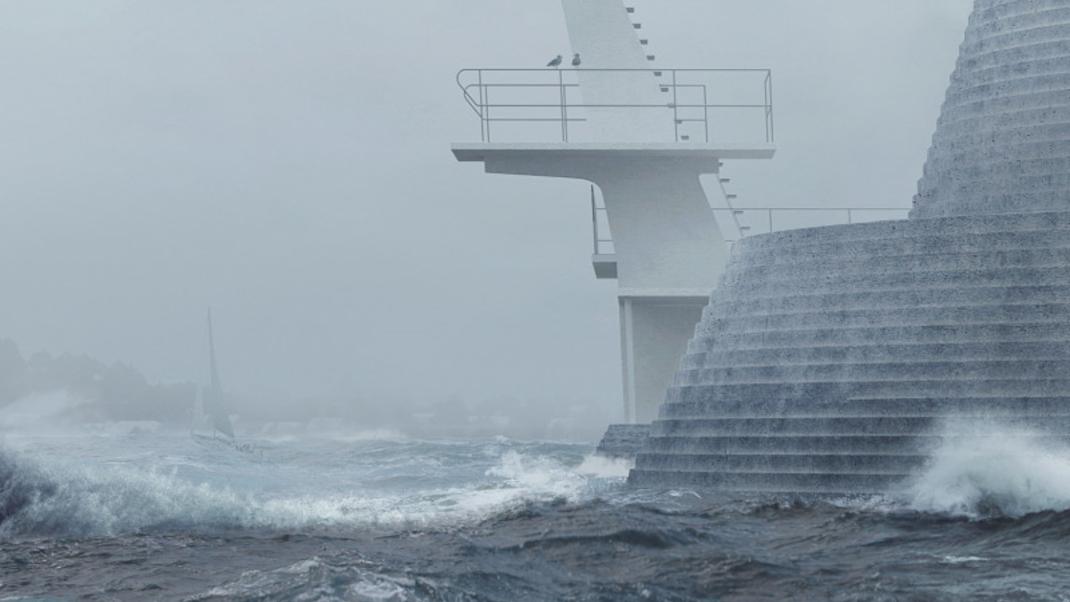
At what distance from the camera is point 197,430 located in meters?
41.8

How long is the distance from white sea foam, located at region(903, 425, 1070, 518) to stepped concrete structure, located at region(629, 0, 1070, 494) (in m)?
0.14

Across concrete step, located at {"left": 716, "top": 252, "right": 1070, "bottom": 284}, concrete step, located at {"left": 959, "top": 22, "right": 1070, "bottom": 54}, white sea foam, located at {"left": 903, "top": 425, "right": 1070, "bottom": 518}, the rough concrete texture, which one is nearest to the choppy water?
white sea foam, located at {"left": 903, "top": 425, "right": 1070, "bottom": 518}

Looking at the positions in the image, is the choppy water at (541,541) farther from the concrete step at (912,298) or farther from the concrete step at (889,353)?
the concrete step at (912,298)

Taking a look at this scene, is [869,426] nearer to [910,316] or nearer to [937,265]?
[910,316]

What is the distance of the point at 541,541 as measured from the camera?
11.0 meters

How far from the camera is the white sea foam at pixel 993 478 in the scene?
38.5 feet

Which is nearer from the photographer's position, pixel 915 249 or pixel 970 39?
pixel 915 249

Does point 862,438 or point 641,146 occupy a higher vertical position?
point 641,146

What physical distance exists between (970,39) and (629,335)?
719 cm

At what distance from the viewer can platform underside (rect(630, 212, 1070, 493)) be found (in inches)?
504

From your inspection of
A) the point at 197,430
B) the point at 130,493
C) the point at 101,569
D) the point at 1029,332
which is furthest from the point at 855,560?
the point at 197,430

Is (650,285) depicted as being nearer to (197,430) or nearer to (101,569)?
(101,569)

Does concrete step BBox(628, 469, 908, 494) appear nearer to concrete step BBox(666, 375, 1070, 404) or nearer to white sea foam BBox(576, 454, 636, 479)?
concrete step BBox(666, 375, 1070, 404)

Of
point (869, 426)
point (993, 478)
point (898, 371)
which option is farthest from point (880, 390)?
point (993, 478)
